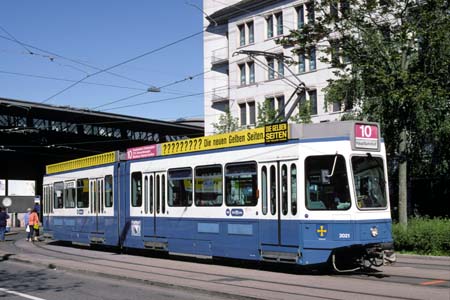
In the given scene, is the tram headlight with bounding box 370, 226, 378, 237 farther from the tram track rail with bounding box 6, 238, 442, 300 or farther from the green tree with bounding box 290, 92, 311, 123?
the green tree with bounding box 290, 92, 311, 123

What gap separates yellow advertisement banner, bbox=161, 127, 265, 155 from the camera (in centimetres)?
1541

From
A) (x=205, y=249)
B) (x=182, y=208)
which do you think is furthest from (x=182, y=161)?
(x=205, y=249)

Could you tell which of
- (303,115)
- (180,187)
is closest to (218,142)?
(180,187)

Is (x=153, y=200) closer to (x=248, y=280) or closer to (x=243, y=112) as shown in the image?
(x=248, y=280)

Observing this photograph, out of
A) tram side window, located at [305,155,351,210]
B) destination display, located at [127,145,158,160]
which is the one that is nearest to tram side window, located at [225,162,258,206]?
tram side window, located at [305,155,351,210]

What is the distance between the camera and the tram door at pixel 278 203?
1412cm

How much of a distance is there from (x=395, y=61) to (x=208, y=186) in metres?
8.87

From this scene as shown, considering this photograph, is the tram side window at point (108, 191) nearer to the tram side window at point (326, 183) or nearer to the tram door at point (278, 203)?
the tram door at point (278, 203)

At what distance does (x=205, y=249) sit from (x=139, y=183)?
403 cm

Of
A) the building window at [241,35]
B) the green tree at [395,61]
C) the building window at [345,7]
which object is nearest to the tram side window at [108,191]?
the green tree at [395,61]

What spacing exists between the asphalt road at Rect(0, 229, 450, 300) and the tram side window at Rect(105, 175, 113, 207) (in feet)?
11.3

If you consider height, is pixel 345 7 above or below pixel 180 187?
above

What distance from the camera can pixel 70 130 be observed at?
53.2 metres

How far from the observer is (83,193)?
2356 cm
